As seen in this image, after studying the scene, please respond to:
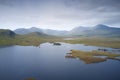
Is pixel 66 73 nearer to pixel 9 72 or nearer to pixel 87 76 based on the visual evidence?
pixel 87 76

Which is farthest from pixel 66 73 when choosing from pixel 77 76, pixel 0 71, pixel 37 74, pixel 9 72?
pixel 0 71

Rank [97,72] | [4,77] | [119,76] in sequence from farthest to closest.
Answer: [97,72]
[119,76]
[4,77]

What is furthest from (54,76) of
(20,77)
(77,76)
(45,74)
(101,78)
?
(101,78)

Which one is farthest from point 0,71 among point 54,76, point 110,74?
point 110,74

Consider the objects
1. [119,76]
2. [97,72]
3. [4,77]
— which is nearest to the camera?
[4,77]

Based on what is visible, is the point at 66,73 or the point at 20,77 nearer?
the point at 20,77

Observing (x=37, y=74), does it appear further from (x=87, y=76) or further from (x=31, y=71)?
(x=87, y=76)

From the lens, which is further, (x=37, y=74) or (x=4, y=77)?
(x=37, y=74)
